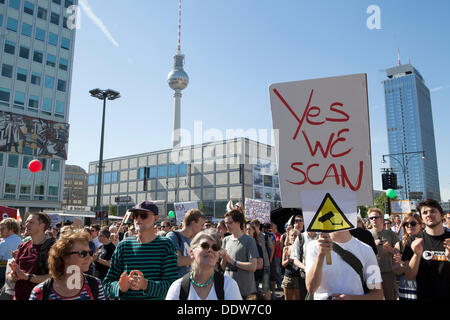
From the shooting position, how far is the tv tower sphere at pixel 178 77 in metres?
105

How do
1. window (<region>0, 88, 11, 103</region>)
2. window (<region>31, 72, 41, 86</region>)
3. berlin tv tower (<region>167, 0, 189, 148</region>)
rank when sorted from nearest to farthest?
window (<region>0, 88, 11, 103</region>)
window (<region>31, 72, 41, 86</region>)
berlin tv tower (<region>167, 0, 189, 148</region>)

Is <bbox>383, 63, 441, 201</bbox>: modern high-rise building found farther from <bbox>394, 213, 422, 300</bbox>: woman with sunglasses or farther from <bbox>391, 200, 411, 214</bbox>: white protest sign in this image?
<bbox>394, 213, 422, 300</bbox>: woman with sunglasses

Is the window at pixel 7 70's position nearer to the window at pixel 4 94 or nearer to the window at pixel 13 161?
the window at pixel 4 94

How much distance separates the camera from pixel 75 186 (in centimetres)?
15038

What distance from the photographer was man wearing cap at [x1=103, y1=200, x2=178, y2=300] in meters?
3.20

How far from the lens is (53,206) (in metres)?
49.2

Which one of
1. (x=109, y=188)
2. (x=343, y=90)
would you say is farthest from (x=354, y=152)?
(x=109, y=188)

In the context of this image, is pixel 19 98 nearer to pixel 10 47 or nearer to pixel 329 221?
pixel 10 47

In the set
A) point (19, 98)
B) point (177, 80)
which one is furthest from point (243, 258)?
point (177, 80)

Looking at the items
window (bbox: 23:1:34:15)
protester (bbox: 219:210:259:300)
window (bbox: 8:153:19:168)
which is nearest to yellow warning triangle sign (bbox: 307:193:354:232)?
protester (bbox: 219:210:259:300)

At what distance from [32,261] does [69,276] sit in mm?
1769

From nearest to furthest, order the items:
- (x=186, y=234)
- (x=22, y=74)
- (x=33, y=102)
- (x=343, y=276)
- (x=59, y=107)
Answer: (x=343, y=276)
(x=186, y=234)
(x=22, y=74)
(x=33, y=102)
(x=59, y=107)

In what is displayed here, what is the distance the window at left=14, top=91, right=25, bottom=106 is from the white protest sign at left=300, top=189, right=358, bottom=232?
171ft
